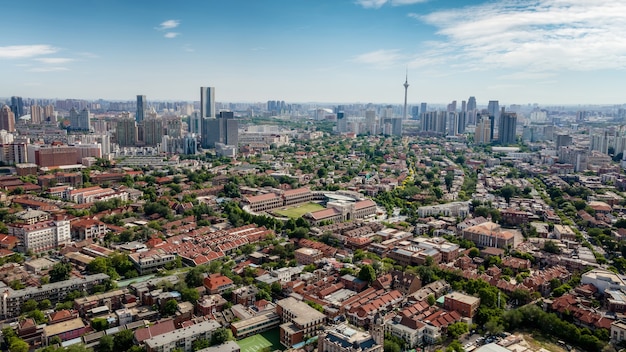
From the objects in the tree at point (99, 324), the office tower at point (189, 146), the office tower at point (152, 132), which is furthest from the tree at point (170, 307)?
the office tower at point (152, 132)

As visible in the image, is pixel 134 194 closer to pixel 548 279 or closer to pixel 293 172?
pixel 293 172

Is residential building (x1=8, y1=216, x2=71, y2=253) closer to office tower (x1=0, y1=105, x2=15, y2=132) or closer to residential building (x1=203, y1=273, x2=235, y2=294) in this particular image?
residential building (x1=203, y1=273, x2=235, y2=294)

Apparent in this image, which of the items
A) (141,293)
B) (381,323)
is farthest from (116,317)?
(381,323)

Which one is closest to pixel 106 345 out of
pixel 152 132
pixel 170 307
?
pixel 170 307

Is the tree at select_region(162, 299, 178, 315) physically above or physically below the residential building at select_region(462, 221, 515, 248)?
below

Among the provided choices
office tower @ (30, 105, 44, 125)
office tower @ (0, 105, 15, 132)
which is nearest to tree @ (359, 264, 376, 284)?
office tower @ (0, 105, 15, 132)

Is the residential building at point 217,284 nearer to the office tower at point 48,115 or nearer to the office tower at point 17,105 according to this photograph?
the office tower at point 48,115

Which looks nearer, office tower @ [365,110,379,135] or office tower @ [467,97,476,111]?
office tower @ [365,110,379,135]
